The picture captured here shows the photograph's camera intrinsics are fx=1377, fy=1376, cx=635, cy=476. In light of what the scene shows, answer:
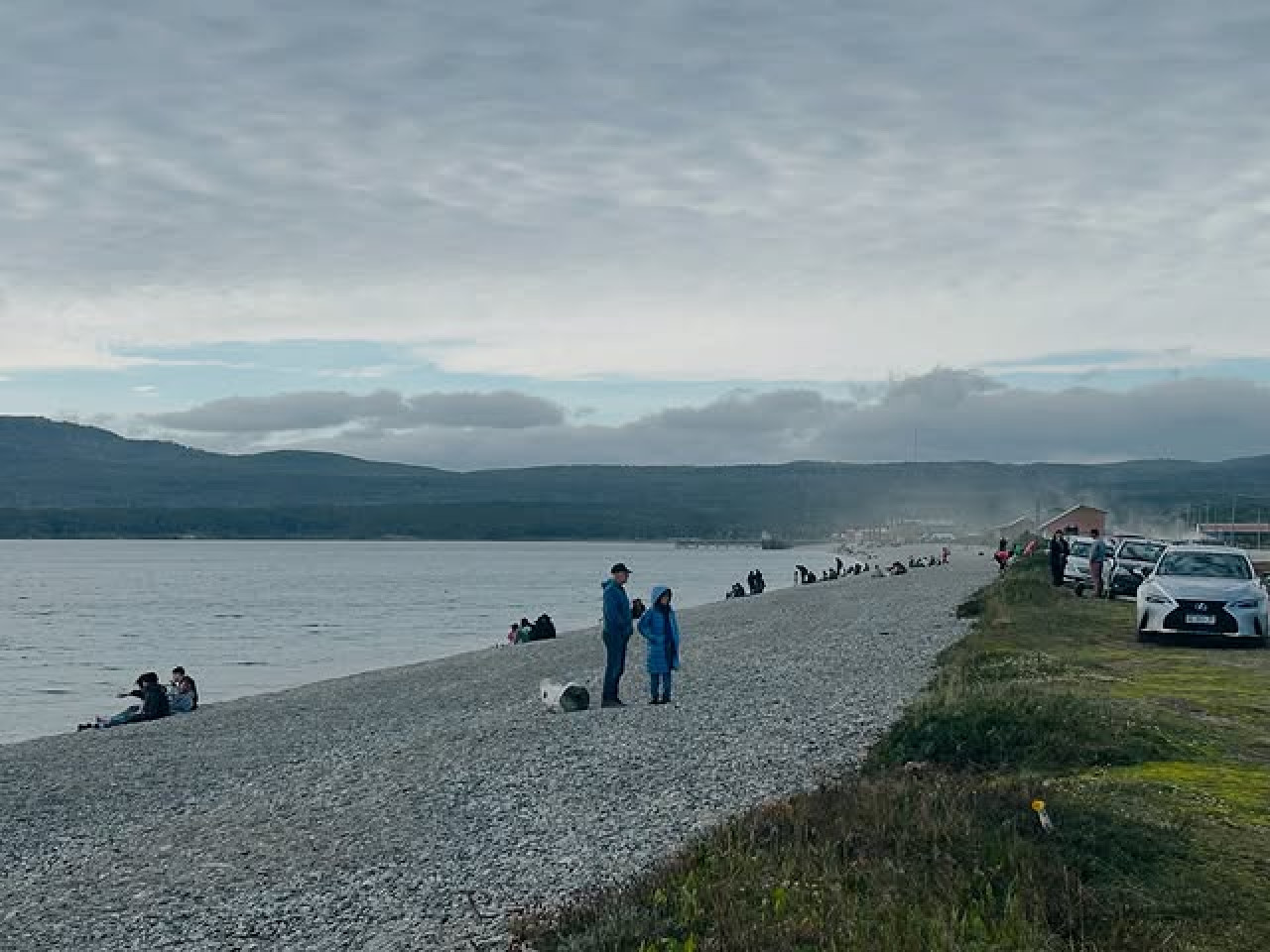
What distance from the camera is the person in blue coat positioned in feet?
60.8

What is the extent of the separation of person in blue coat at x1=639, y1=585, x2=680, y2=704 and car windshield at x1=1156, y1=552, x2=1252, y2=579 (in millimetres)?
10415

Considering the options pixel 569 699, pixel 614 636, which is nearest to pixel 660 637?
pixel 614 636

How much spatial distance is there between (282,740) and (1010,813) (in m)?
15.6

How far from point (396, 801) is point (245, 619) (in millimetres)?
59674

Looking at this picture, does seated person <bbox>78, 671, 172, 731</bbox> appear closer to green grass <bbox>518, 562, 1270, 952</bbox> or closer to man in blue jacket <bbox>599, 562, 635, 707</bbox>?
man in blue jacket <bbox>599, 562, 635, 707</bbox>

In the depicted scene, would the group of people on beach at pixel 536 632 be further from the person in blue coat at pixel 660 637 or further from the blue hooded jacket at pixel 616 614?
the person in blue coat at pixel 660 637

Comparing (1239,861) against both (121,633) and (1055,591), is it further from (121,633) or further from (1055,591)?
(121,633)

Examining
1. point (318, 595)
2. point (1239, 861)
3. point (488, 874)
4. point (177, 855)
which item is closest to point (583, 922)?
point (488, 874)

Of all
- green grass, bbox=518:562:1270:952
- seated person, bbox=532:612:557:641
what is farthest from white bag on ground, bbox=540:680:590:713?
seated person, bbox=532:612:557:641

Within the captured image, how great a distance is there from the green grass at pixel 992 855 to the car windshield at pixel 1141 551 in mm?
23660

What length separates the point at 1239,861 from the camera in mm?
7504

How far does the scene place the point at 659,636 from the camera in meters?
18.5

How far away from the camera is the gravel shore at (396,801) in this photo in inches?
364

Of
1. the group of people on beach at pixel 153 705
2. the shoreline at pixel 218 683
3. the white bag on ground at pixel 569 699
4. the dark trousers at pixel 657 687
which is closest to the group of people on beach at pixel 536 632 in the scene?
the shoreline at pixel 218 683
